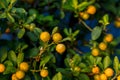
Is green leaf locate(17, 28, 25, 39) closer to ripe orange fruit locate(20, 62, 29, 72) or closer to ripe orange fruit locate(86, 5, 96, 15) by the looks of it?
ripe orange fruit locate(20, 62, 29, 72)

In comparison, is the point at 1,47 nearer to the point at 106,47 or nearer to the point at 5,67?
the point at 5,67

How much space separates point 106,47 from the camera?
1.78 meters

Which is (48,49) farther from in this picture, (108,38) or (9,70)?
(108,38)

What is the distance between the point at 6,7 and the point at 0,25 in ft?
0.39

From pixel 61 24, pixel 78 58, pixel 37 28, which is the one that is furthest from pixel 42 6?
pixel 78 58

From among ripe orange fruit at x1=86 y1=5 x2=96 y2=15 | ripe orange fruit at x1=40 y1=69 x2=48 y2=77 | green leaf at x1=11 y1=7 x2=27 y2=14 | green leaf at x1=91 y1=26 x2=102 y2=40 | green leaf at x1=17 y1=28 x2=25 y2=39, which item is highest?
green leaf at x1=11 y1=7 x2=27 y2=14

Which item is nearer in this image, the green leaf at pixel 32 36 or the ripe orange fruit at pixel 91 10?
the green leaf at pixel 32 36

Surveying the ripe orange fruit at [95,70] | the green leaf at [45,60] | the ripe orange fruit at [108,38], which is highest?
the ripe orange fruit at [108,38]

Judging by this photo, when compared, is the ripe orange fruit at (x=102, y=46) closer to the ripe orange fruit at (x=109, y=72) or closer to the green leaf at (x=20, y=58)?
the ripe orange fruit at (x=109, y=72)

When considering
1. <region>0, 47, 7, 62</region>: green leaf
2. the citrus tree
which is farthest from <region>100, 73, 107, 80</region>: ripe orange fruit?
<region>0, 47, 7, 62</region>: green leaf

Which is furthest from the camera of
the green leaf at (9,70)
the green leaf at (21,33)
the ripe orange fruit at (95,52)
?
the ripe orange fruit at (95,52)

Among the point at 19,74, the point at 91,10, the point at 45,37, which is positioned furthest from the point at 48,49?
the point at 91,10

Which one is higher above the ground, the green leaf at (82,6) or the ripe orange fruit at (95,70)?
the green leaf at (82,6)

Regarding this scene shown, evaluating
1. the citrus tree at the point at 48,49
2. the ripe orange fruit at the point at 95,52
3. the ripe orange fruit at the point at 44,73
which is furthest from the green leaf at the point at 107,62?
the ripe orange fruit at the point at 44,73
